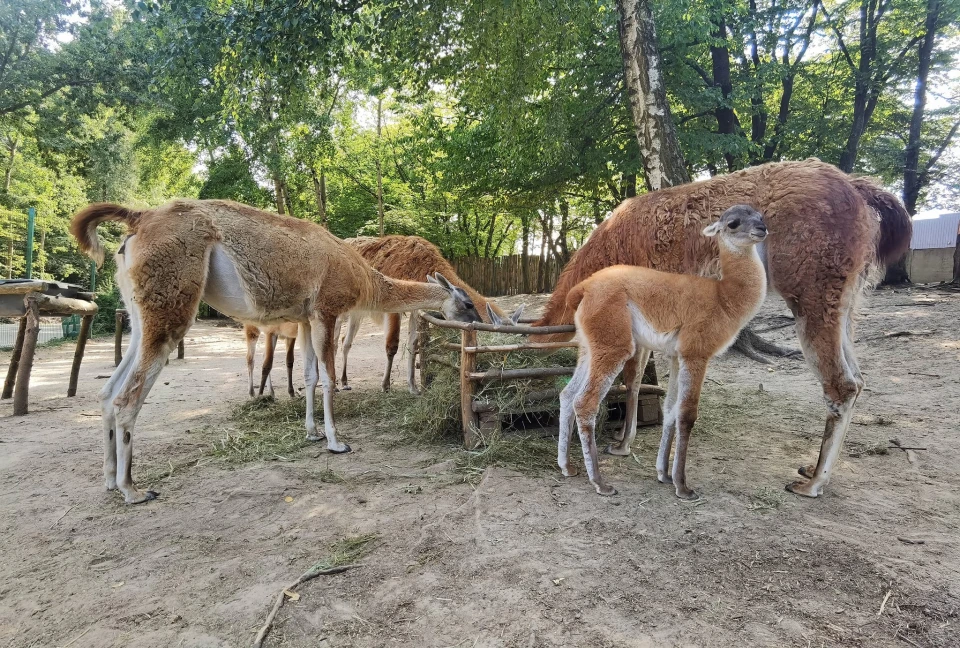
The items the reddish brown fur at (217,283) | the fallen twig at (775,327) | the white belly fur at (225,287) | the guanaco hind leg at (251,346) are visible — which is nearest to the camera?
the reddish brown fur at (217,283)

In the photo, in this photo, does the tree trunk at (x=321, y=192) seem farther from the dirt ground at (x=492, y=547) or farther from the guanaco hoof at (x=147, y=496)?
the guanaco hoof at (x=147, y=496)

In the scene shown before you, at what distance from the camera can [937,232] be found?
28.7m

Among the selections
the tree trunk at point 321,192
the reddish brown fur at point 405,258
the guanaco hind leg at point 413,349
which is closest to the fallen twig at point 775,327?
the reddish brown fur at point 405,258

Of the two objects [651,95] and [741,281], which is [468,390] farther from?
[651,95]

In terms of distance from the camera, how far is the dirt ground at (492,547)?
85.5 inches

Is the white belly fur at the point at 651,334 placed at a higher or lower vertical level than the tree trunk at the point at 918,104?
lower

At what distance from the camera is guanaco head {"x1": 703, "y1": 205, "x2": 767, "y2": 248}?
3475 millimetres

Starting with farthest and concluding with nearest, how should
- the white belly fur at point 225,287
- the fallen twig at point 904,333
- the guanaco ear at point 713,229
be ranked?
the fallen twig at point 904,333
the white belly fur at point 225,287
the guanaco ear at point 713,229

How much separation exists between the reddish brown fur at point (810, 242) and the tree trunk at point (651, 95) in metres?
2.04

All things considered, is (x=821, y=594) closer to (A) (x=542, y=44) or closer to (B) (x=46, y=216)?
(A) (x=542, y=44)

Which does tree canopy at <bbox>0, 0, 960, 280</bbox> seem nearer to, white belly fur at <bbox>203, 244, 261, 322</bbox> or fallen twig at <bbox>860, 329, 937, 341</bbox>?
white belly fur at <bbox>203, 244, 261, 322</bbox>

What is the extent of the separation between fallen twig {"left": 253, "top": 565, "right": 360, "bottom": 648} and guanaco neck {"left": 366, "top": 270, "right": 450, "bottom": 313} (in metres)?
3.24

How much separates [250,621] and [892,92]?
23588mm

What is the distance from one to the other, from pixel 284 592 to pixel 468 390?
231 cm
